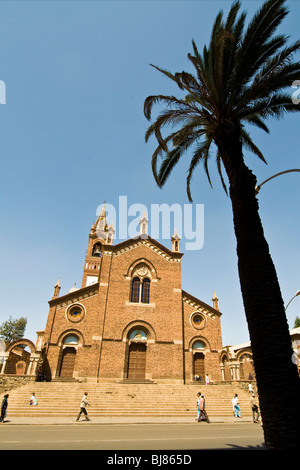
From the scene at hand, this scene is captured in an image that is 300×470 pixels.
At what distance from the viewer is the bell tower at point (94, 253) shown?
4824 centimetres

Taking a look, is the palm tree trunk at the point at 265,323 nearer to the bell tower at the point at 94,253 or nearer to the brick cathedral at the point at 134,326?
the brick cathedral at the point at 134,326

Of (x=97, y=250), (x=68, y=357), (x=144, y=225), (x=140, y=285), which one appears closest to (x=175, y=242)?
(x=144, y=225)

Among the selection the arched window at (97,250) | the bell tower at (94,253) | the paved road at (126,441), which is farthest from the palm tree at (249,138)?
the arched window at (97,250)

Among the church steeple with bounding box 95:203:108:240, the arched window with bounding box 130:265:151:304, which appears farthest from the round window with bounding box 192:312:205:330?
the church steeple with bounding box 95:203:108:240

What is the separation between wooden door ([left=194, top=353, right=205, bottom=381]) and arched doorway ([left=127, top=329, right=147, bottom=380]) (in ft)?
15.5

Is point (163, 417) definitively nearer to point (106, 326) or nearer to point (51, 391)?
point (51, 391)

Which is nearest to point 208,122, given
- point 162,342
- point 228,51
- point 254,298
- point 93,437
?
point 228,51

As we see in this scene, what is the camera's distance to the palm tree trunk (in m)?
4.43

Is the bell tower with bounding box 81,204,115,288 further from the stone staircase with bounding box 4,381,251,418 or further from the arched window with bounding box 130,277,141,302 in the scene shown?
the stone staircase with bounding box 4,381,251,418

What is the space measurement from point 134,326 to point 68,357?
5976 mm

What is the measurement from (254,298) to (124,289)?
21453 millimetres

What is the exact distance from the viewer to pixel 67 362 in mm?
23031

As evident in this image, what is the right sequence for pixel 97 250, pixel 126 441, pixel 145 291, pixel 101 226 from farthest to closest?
pixel 101 226 < pixel 97 250 < pixel 145 291 < pixel 126 441

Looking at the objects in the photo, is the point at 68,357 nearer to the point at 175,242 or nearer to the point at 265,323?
the point at 175,242
